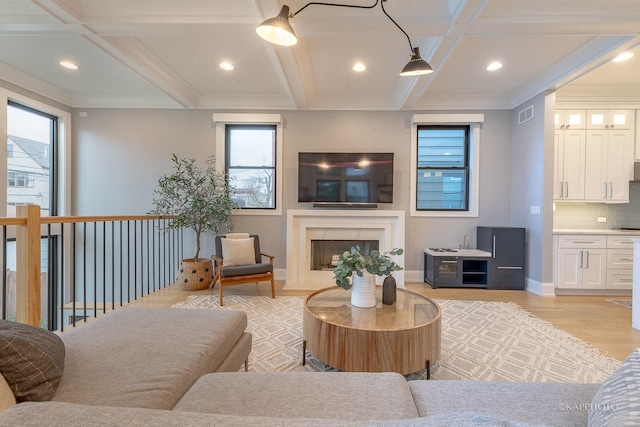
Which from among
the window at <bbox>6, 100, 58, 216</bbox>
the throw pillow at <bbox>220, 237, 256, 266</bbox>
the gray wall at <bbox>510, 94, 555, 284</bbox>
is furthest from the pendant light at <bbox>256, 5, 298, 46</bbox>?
the window at <bbox>6, 100, 58, 216</bbox>

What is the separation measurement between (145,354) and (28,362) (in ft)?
1.29

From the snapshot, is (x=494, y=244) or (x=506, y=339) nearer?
(x=506, y=339)

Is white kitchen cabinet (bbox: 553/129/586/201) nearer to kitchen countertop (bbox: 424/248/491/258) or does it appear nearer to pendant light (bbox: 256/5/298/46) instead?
kitchen countertop (bbox: 424/248/491/258)

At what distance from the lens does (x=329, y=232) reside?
438 centimetres

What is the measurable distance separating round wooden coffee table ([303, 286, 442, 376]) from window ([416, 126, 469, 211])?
2880 millimetres

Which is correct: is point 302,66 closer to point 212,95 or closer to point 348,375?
point 212,95

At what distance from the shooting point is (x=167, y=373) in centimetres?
110

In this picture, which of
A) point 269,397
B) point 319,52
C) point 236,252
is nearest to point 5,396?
point 269,397

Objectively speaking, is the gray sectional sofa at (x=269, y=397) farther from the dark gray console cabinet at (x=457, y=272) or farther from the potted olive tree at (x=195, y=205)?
the dark gray console cabinet at (x=457, y=272)

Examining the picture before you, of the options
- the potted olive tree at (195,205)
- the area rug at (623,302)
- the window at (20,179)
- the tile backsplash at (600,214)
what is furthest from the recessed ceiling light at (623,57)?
the window at (20,179)

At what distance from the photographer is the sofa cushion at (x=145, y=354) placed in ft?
3.26

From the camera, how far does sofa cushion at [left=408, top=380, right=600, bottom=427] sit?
33.5 inches

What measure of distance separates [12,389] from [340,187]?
383cm

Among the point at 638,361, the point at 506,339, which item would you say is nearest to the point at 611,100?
the point at 506,339
